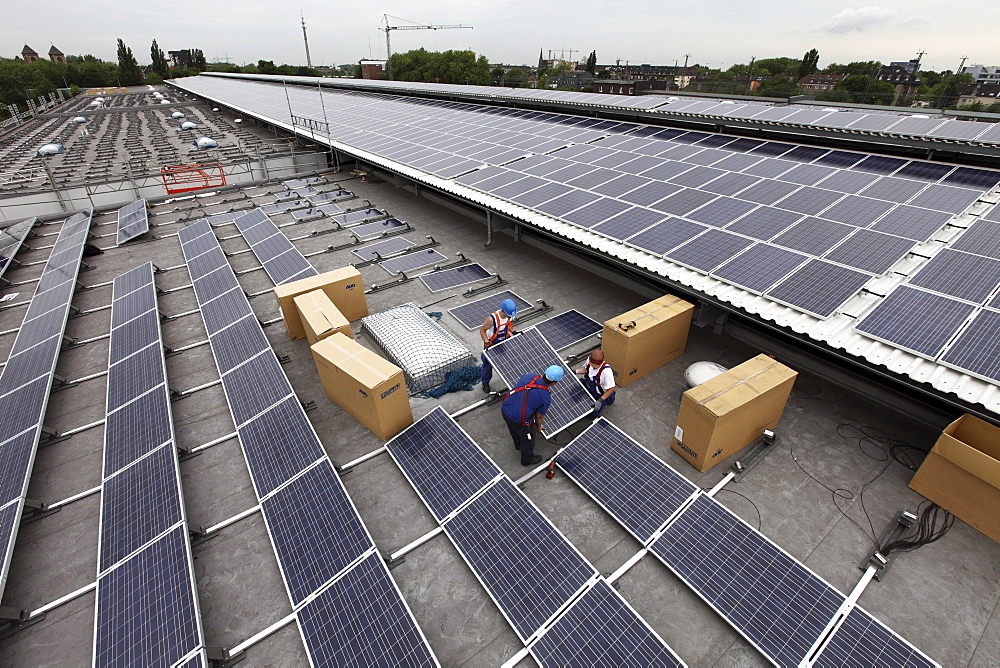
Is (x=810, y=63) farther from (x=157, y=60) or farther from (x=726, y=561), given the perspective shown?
(x=157, y=60)

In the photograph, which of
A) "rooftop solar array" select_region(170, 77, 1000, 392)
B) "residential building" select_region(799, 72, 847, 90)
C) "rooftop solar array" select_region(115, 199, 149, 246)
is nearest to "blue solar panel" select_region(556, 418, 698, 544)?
"rooftop solar array" select_region(170, 77, 1000, 392)

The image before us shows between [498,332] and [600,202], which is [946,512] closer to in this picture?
[498,332]

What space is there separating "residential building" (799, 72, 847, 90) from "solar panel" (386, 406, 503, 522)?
128889 mm

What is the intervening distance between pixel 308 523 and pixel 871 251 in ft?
40.3

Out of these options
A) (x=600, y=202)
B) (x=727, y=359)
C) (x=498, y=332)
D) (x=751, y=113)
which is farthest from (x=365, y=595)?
(x=751, y=113)

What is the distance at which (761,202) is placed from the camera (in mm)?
11602

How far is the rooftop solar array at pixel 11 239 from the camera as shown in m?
16.6

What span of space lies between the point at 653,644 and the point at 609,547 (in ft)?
4.98

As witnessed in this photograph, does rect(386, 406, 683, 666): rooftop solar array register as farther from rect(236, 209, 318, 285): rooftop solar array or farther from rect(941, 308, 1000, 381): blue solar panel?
rect(236, 209, 318, 285): rooftop solar array

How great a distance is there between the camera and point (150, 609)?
565 centimetres

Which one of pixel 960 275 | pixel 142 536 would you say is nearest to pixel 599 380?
pixel 960 275

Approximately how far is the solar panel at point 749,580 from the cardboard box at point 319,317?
785cm

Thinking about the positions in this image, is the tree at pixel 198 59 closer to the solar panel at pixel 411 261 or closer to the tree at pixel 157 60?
the tree at pixel 157 60

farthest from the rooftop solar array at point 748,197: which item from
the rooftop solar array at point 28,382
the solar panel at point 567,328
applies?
the rooftop solar array at point 28,382
